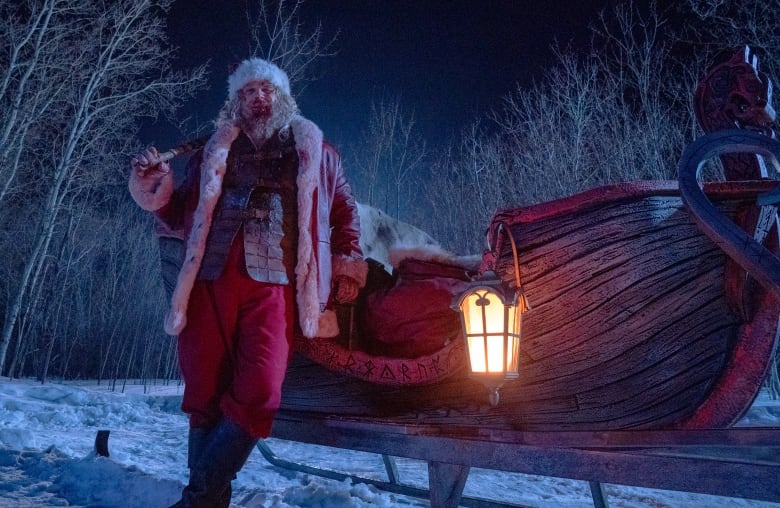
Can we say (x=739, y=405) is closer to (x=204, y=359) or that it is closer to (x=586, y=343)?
(x=586, y=343)

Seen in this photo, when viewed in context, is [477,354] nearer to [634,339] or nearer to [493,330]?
[493,330]

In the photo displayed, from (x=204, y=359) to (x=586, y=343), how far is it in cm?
134

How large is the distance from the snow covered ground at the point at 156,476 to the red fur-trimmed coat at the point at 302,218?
1.12m

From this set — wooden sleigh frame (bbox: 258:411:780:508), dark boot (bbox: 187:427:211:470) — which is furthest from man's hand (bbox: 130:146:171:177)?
wooden sleigh frame (bbox: 258:411:780:508)

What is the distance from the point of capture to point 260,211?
6.89 feet

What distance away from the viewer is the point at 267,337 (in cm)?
191

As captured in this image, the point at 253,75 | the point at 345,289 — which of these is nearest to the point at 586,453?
the point at 345,289

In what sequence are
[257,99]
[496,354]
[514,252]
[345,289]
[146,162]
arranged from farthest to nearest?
[257,99], [345,289], [146,162], [514,252], [496,354]

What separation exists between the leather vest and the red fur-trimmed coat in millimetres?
46

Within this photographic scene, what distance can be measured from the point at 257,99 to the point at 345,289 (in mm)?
921

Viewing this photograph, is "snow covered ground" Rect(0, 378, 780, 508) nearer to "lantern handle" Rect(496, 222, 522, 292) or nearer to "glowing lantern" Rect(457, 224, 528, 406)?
"glowing lantern" Rect(457, 224, 528, 406)

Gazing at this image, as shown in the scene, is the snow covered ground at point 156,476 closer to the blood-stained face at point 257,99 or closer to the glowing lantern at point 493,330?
the glowing lantern at point 493,330

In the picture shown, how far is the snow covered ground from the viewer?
2.60 m

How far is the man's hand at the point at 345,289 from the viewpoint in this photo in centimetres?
219
